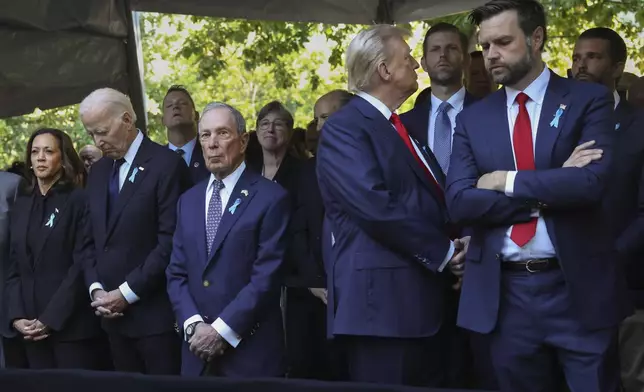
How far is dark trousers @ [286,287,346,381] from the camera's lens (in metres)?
5.64

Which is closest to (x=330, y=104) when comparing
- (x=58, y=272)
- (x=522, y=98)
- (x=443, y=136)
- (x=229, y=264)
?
(x=443, y=136)

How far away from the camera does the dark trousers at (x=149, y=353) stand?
14.7 feet

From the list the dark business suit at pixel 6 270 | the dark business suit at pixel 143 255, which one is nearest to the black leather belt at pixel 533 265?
the dark business suit at pixel 143 255

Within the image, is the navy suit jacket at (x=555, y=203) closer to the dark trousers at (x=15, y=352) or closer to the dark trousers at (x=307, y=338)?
the dark trousers at (x=307, y=338)

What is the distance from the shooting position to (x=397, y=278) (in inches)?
141

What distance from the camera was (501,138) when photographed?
340cm

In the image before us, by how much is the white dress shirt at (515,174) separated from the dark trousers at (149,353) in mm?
1794

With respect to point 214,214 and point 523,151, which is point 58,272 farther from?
point 523,151

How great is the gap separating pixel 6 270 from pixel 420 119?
7.64 feet

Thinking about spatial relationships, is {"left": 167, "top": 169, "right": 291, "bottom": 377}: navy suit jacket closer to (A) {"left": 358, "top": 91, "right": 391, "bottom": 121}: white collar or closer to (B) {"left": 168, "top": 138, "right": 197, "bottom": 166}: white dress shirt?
(A) {"left": 358, "top": 91, "right": 391, "bottom": 121}: white collar

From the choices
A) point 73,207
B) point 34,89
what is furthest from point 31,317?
point 34,89

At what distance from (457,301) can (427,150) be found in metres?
0.60

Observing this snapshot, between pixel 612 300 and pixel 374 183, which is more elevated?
pixel 374 183

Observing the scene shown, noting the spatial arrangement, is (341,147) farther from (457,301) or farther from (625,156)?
(625,156)
